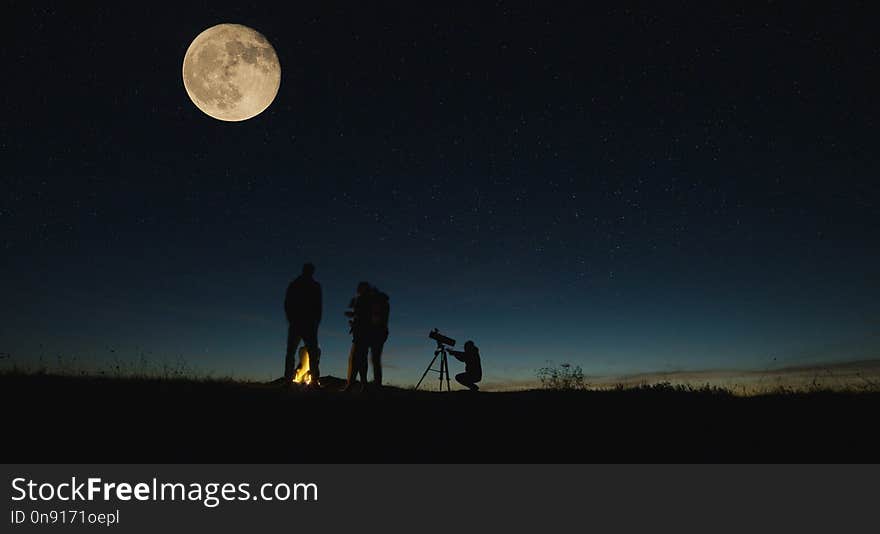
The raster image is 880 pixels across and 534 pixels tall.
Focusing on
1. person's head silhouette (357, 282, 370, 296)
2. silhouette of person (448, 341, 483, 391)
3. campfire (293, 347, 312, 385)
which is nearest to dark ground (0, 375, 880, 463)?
person's head silhouette (357, 282, 370, 296)

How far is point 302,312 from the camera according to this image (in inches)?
360

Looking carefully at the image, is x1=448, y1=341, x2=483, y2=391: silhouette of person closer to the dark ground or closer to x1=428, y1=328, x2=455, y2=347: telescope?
x1=428, y1=328, x2=455, y2=347: telescope

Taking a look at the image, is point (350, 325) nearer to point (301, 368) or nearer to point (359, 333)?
point (359, 333)

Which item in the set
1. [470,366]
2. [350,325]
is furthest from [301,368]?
[470,366]

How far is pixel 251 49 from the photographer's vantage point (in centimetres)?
1820

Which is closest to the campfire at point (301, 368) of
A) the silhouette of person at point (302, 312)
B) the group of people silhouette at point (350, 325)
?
the group of people silhouette at point (350, 325)

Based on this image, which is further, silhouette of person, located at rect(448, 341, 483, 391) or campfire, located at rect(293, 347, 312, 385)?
silhouette of person, located at rect(448, 341, 483, 391)

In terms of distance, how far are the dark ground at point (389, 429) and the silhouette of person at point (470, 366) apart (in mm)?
5215

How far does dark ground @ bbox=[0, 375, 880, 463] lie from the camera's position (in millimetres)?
4828

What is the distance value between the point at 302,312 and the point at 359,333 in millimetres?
1332

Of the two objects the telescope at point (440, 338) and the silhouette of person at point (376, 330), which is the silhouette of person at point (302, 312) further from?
the telescope at point (440, 338)

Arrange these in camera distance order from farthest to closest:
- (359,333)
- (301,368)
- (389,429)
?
1. (301,368)
2. (359,333)
3. (389,429)
